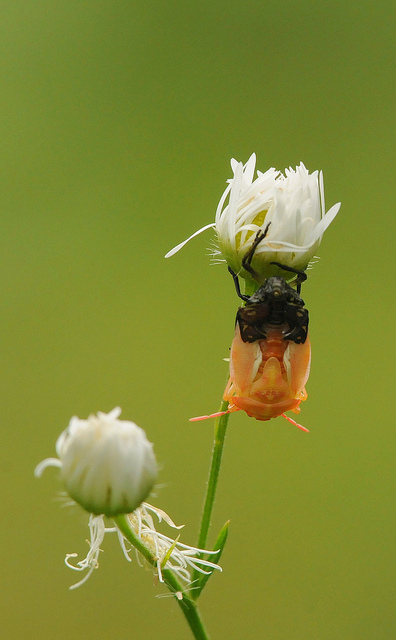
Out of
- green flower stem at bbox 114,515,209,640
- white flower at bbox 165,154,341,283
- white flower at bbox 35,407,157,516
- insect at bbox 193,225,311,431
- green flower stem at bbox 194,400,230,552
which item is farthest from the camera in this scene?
insect at bbox 193,225,311,431

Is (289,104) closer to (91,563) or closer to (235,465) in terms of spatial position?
(235,465)

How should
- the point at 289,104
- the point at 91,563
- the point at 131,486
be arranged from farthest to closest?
the point at 289,104 → the point at 91,563 → the point at 131,486

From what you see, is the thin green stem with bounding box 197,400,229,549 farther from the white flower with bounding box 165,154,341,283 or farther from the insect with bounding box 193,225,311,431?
the white flower with bounding box 165,154,341,283

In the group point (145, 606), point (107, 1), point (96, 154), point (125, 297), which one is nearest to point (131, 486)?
point (145, 606)

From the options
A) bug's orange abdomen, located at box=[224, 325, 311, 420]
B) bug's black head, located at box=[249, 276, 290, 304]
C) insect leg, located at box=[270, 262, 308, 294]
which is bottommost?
bug's orange abdomen, located at box=[224, 325, 311, 420]

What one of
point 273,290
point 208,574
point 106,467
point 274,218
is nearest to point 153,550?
point 208,574

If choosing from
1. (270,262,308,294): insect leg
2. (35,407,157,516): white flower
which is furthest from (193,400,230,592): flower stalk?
(270,262,308,294): insect leg

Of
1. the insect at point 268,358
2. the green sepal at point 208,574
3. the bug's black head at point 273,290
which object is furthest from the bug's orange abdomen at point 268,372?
the green sepal at point 208,574
